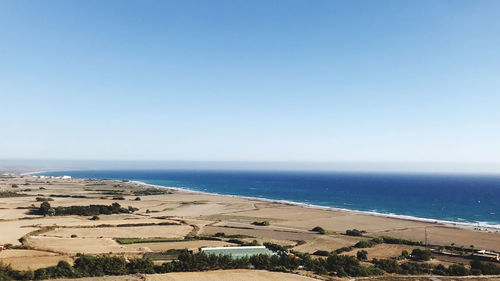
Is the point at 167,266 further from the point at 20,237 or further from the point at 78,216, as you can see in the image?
the point at 78,216

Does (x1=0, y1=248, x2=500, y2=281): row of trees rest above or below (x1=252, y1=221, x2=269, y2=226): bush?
above

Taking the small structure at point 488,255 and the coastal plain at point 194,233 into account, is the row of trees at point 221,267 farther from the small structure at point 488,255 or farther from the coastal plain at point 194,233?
the small structure at point 488,255

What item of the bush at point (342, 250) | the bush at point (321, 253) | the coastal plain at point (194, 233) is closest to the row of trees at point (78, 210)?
the coastal plain at point (194, 233)

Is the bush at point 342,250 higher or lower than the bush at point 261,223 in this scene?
higher

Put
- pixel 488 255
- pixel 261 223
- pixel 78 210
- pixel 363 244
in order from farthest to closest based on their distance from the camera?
pixel 78 210 < pixel 261 223 < pixel 363 244 < pixel 488 255

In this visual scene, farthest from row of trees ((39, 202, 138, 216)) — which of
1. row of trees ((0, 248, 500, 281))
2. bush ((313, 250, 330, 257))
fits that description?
bush ((313, 250, 330, 257))

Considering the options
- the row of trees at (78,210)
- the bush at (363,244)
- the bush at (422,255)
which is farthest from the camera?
the row of trees at (78,210)

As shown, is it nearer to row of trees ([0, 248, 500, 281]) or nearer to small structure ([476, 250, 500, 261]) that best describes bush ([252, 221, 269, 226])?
row of trees ([0, 248, 500, 281])

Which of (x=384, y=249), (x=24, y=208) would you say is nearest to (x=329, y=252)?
(x=384, y=249)

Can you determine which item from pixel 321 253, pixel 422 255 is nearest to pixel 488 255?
pixel 422 255

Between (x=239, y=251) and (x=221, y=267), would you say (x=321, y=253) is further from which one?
(x=221, y=267)

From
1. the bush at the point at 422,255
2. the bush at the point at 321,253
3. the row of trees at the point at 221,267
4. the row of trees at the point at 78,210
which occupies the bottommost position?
the row of trees at the point at 78,210
